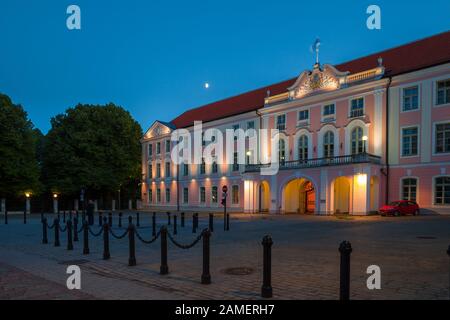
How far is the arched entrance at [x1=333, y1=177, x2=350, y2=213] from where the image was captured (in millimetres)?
30641

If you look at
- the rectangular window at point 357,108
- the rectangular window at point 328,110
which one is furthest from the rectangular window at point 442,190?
the rectangular window at point 328,110

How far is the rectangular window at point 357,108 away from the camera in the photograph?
29.0 metres

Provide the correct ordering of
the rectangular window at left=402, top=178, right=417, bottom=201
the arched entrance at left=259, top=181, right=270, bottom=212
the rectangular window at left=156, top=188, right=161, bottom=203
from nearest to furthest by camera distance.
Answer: the rectangular window at left=402, top=178, right=417, bottom=201
the arched entrance at left=259, top=181, right=270, bottom=212
the rectangular window at left=156, top=188, right=161, bottom=203

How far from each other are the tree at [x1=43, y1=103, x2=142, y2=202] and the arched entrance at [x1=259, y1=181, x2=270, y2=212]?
2020 cm

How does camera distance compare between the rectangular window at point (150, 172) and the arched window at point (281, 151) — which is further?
the rectangular window at point (150, 172)

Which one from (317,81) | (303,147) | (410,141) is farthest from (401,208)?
(317,81)

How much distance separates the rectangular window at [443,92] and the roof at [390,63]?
1508 mm

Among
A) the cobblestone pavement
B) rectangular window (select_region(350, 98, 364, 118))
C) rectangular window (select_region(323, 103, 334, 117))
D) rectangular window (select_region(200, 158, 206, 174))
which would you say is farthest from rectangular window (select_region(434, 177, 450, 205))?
rectangular window (select_region(200, 158, 206, 174))

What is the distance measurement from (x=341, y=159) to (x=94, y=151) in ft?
98.7

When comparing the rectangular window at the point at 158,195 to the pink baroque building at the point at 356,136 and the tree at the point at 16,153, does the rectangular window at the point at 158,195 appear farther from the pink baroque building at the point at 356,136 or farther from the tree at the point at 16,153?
the tree at the point at 16,153

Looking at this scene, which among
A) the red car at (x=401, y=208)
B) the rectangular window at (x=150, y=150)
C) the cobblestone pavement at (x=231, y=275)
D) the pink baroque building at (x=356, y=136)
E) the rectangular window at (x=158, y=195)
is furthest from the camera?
the rectangular window at (x=150, y=150)

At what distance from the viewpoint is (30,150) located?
39.3 m

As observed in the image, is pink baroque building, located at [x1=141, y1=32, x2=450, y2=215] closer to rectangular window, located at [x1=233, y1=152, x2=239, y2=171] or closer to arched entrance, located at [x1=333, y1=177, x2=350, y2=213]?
arched entrance, located at [x1=333, y1=177, x2=350, y2=213]
